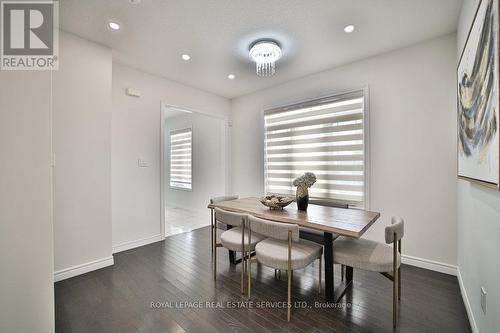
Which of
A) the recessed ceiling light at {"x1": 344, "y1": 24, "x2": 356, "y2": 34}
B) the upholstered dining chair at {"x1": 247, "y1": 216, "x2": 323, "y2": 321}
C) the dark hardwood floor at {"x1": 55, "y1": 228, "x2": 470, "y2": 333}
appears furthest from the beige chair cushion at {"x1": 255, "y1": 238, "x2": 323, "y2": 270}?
the recessed ceiling light at {"x1": 344, "y1": 24, "x2": 356, "y2": 34}

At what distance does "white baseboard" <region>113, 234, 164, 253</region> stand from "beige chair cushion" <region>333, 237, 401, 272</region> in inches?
112

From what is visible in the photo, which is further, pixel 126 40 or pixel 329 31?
pixel 126 40

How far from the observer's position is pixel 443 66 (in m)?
2.44

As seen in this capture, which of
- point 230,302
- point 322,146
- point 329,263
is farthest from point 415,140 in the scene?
point 230,302

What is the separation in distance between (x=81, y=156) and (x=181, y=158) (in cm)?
368

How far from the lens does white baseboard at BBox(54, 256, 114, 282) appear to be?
233cm

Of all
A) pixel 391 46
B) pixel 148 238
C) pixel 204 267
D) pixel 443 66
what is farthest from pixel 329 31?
pixel 148 238

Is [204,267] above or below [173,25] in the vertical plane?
below

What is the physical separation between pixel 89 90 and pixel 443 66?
4.17 m

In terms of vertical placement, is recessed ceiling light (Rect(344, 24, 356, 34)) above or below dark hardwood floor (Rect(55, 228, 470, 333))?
above

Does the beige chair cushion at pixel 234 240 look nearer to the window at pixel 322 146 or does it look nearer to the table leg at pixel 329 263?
the table leg at pixel 329 263

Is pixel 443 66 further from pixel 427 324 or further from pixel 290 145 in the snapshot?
pixel 427 324

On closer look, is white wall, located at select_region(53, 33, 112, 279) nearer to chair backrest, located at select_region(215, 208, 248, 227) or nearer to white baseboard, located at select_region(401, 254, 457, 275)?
chair backrest, located at select_region(215, 208, 248, 227)

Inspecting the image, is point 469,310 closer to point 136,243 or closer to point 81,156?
point 136,243
